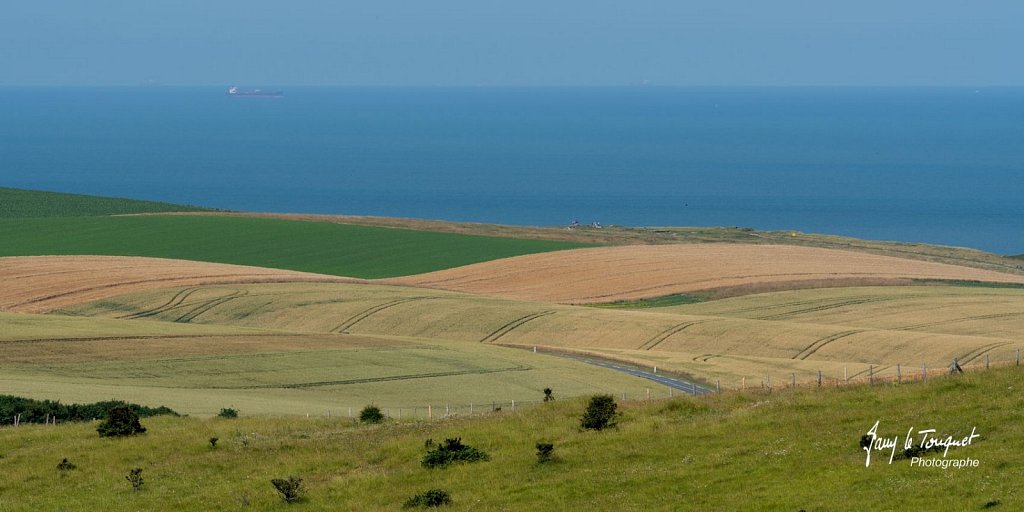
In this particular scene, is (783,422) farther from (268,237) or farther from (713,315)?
(268,237)

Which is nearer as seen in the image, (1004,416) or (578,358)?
(1004,416)

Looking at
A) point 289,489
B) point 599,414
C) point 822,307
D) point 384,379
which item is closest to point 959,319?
point 822,307

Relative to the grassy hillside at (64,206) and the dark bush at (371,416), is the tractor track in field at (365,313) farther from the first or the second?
the grassy hillside at (64,206)

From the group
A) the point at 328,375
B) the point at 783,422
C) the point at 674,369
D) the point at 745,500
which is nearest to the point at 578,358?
the point at 674,369

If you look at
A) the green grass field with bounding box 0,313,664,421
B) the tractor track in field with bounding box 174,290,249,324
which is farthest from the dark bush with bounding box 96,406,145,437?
the tractor track in field with bounding box 174,290,249,324

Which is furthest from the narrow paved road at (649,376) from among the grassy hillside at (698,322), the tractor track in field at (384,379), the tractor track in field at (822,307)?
the tractor track in field at (822,307)

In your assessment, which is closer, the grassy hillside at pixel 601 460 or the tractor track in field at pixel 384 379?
the grassy hillside at pixel 601 460

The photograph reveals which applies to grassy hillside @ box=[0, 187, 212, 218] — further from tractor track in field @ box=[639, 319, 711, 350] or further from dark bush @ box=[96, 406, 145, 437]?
dark bush @ box=[96, 406, 145, 437]
